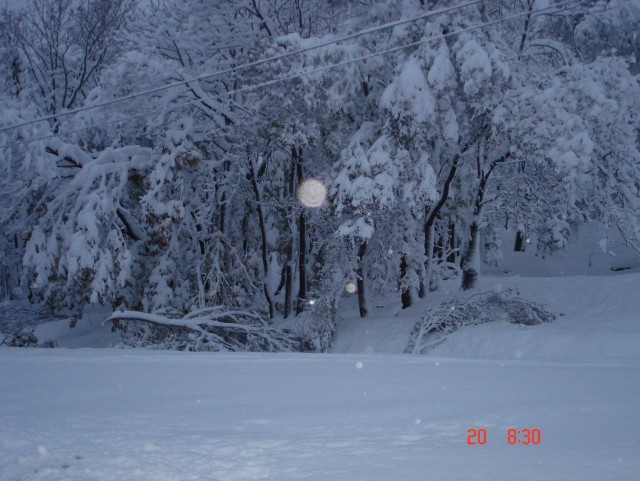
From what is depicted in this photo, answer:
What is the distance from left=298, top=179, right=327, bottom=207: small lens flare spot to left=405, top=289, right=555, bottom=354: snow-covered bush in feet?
14.4

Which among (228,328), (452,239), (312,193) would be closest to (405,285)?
(312,193)

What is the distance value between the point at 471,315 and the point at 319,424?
1159 cm

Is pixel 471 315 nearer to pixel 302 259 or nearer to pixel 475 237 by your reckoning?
pixel 475 237

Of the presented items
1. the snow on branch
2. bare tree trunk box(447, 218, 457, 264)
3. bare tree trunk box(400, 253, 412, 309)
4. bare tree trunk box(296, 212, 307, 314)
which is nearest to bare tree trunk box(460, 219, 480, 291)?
bare tree trunk box(400, 253, 412, 309)

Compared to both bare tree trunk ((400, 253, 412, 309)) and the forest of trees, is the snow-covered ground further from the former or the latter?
bare tree trunk ((400, 253, 412, 309))

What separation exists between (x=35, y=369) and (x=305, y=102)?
9310 mm

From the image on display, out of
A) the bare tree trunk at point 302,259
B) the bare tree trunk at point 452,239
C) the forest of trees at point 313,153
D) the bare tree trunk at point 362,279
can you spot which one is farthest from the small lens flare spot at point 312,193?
the bare tree trunk at point 452,239

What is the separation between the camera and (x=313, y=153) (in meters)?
17.6

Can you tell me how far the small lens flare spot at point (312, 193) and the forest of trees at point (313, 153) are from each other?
7cm

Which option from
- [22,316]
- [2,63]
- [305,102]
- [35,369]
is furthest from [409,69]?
[2,63]

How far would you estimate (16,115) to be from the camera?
15.6 meters

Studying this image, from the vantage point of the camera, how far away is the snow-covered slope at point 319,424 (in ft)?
10.3

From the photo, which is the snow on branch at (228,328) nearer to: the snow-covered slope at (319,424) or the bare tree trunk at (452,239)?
the snow-covered slope at (319,424)

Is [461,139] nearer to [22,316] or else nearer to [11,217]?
[11,217]
